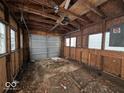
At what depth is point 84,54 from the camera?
16.2ft

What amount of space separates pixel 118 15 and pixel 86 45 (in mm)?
2201

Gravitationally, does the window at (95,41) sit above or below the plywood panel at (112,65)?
above

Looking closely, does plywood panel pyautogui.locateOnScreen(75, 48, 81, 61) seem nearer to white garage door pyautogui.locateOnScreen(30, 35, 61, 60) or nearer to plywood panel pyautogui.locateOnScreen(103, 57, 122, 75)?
plywood panel pyautogui.locateOnScreen(103, 57, 122, 75)

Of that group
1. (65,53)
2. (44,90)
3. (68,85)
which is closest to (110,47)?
→ (68,85)

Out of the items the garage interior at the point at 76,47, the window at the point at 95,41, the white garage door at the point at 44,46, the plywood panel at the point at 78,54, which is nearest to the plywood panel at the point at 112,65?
the garage interior at the point at 76,47

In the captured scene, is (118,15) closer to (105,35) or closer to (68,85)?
(105,35)

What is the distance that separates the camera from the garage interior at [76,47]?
2.38 meters

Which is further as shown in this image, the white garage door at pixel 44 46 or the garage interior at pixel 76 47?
the white garage door at pixel 44 46

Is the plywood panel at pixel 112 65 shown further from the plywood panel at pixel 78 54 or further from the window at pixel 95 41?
the plywood panel at pixel 78 54

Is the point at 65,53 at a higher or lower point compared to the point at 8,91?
higher

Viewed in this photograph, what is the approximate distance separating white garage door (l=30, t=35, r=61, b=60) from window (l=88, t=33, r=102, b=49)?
11.8ft

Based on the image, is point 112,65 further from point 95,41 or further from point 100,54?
point 95,41

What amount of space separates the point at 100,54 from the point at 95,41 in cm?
71

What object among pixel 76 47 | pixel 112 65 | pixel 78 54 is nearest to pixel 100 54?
pixel 112 65
